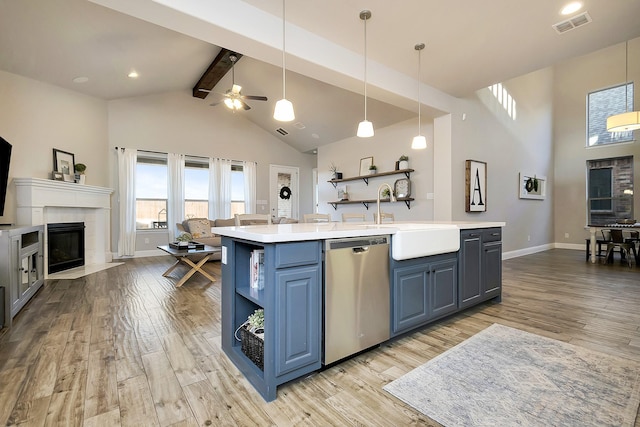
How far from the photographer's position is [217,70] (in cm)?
564

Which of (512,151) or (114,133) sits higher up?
(114,133)

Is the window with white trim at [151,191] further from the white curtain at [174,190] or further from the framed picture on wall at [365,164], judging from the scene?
the framed picture on wall at [365,164]

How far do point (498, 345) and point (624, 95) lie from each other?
27.9 ft

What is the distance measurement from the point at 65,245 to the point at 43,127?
1940mm

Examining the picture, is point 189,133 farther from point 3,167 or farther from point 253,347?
point 253,347

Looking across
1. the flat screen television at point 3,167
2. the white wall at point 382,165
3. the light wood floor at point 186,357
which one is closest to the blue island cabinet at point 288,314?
the light wood floor at point 186,357

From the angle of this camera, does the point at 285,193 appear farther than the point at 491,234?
Yes

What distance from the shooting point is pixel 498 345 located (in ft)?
7.14

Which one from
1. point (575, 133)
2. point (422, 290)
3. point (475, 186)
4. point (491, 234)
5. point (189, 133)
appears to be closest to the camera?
point (422, 290)

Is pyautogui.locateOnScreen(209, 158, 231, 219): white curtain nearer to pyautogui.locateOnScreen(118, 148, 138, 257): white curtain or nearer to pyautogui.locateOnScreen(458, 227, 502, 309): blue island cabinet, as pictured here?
pyautogui.locateOnScreen(118, 148, 138, 257): white curtain

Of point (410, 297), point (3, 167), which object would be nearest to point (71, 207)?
point (3, 167)

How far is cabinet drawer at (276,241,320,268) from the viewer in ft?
5.07

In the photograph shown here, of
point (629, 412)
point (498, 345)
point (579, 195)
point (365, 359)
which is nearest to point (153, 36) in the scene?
point (365, 359)

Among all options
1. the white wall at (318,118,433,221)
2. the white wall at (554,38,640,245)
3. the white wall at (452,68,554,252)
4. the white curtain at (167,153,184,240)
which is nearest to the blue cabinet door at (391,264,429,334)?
the white wall at (452,68,554,252)
